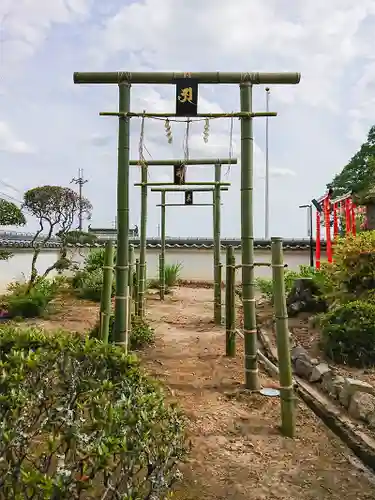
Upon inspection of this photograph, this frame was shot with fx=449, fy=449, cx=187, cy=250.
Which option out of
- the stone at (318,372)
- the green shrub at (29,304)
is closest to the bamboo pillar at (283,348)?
the stone at (318,372)

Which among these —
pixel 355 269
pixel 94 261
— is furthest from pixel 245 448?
pixel 94 261

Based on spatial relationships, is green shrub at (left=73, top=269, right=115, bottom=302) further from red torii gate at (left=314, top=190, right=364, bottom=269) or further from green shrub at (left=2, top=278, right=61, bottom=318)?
red torii gate at (left=314, top=190, right=364, bottom=269)

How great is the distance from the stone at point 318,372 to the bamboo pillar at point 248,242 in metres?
0.57

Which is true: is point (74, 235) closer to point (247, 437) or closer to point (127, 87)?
point (127, 87)

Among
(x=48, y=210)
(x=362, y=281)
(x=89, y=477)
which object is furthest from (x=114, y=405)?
(x=48, y=210)

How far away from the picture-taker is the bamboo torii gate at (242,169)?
313 centimetres

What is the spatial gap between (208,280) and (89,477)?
11.4 meters

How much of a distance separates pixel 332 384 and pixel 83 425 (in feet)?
7.71

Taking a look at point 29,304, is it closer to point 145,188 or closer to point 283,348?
point 145,188

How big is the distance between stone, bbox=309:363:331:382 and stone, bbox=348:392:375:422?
540 millimetres

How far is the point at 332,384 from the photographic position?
Result: 10.5 feet

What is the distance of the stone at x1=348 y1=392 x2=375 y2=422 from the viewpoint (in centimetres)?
270

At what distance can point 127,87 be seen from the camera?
317 cm

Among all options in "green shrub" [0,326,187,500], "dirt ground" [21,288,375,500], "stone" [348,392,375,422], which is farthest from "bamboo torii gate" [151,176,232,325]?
"green shrub" [0,326,187,500]
